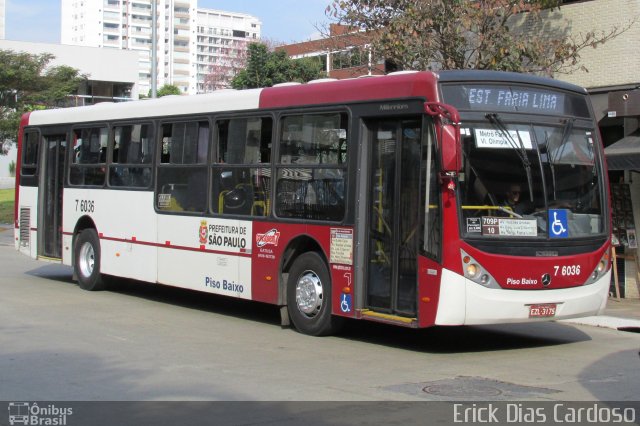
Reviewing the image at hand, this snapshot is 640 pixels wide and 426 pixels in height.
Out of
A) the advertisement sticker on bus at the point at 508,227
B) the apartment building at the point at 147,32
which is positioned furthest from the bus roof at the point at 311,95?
the apartment building at the point at 147,32

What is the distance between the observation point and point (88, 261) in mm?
16328

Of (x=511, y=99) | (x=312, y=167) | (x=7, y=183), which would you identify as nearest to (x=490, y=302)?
(x=511, y=99)

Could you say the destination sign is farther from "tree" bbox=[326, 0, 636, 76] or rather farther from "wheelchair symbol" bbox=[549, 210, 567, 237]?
"tree" bbox=[326, 0, 636, 76]

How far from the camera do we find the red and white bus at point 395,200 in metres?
9.90

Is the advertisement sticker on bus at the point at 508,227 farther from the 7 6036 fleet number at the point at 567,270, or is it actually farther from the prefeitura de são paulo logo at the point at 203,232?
the prefeitura de são paulo logo at the point at 203,232

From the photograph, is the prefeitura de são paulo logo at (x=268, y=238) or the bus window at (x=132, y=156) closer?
the prefeitura de são paulo logo at (x=268, y=238)

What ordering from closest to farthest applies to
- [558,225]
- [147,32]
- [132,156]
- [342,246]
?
1. [558,225]
2. [342,246]
3. [132,156]
4. [147,32]

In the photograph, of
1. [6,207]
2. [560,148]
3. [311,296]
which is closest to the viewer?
[560,148]

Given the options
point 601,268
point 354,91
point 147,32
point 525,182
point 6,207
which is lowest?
point 6,207

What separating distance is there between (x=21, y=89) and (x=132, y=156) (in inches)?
1419

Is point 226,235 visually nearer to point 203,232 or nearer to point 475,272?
point 203,232

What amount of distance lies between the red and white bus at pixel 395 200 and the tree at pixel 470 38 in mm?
4924

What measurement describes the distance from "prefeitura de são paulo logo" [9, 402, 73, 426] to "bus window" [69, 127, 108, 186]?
8.84 m

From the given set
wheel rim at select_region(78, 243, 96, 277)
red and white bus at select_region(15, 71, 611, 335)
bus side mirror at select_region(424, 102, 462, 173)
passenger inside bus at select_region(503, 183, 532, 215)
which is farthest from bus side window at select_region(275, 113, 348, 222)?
wheel rim at select_region(78, 243, 96, 277)
